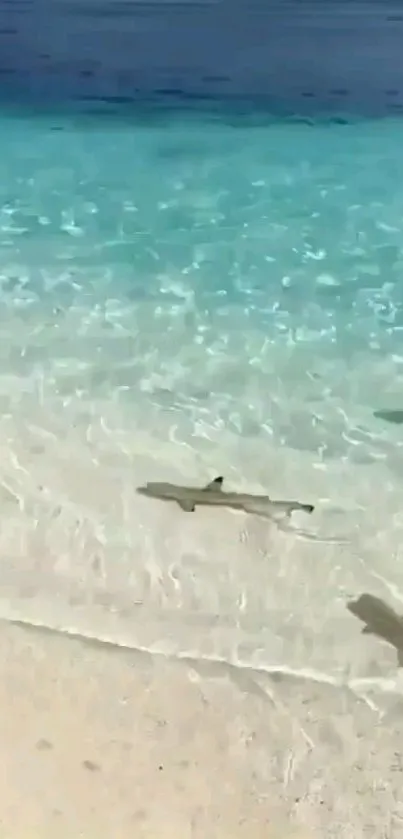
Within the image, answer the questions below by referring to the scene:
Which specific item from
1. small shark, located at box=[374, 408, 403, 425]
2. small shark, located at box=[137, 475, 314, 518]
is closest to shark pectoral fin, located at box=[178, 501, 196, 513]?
small shark, located at box=[137, 475, 314, 518]

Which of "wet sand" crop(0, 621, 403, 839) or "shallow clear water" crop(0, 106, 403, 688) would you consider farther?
"shallow clear water" crop(0, 106, 403, 688)

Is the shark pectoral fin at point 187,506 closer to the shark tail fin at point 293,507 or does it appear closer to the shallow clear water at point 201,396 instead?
the shallow clear water at point 201,396

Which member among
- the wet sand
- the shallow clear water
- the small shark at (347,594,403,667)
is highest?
the wet sand

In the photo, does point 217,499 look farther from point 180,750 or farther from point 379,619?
point 180,750

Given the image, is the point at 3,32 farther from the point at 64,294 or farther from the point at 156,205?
the point at 64,294

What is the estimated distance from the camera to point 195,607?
5.29 ft

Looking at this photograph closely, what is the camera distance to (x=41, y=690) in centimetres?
136

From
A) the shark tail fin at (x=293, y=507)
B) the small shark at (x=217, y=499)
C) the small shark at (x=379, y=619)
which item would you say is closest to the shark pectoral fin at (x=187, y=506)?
the small shark at (x=217, y=499)

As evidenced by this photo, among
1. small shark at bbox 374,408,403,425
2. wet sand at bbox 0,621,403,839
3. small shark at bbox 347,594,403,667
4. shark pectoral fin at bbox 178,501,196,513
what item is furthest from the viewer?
small shark at bbox 374,408,403,425

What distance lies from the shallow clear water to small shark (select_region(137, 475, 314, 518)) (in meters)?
0.04

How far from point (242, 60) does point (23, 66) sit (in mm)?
1773

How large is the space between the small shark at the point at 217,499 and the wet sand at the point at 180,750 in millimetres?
491

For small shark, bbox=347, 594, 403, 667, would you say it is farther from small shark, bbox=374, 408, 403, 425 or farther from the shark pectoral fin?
small shark, bbox=374, 408, 403, 425

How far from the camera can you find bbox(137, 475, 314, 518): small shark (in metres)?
1.90
